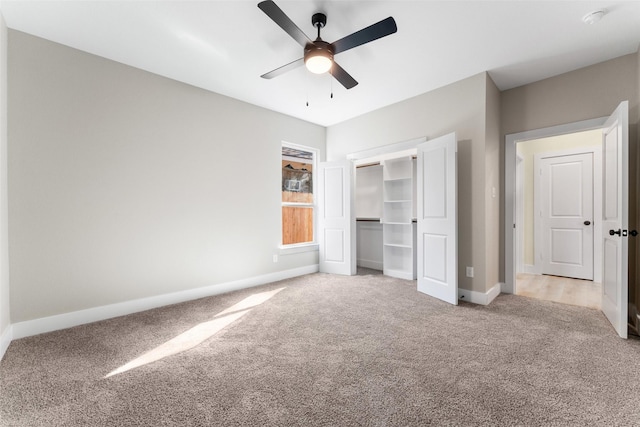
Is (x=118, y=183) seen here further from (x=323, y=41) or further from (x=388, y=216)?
(x=388, y=216)

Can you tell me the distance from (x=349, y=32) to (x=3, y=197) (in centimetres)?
329

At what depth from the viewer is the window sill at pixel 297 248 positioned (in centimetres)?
447

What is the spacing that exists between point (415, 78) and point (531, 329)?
299 cm

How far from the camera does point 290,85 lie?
3447 millimetres

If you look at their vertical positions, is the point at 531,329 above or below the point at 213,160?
below

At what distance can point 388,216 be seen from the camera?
16.2 ft

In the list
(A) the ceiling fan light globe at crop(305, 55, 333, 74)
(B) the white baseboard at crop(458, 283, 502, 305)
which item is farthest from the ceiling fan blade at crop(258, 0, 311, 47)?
(B) the white baseboard at crop(458, 283, 502, 305)

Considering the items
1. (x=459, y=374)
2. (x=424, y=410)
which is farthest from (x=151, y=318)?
(x=459, y=374)

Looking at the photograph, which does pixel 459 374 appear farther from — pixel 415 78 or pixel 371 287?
pixel 415 78

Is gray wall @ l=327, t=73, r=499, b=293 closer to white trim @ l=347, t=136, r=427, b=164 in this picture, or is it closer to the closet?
white trim @ l=347, t=136, r=427, b=164

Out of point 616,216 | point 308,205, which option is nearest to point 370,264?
point 308,205

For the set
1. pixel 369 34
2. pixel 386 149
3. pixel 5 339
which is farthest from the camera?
pixel 386 149

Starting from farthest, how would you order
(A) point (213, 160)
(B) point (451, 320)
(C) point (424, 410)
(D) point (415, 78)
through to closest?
(A) point (213, 160)
(D) point (415, 78)
(B) point (451, 320)
(C) point (424, 410)

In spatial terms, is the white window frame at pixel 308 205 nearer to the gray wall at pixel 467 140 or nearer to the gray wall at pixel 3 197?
the gray wall at pixel 467 140
